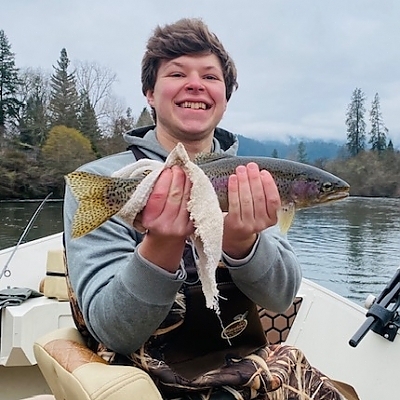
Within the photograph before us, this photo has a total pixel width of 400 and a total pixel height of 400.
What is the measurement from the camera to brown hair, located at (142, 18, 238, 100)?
2.28 meters

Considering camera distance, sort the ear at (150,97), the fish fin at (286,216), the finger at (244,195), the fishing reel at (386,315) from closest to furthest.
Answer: the finger at (244,195)
the fish fin at (286,216)
the ear at (150,97)
the fishing reel at (386,315)

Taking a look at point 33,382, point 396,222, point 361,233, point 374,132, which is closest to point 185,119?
point 33,382

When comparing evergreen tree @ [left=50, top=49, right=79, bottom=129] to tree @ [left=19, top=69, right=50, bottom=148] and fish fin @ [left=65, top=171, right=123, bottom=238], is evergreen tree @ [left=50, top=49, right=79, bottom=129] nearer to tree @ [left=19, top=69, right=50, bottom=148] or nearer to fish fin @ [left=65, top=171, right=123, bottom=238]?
tree @ [left=19, top=69, right=50, bottom=148]

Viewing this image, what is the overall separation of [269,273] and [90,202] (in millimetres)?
703

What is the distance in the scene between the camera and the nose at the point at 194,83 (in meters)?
2.24

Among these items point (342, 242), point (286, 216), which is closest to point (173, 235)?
point (286, 216)

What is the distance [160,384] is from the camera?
6.32ft

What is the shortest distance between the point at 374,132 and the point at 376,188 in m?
27.5

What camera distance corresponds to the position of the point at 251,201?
1.72 metres

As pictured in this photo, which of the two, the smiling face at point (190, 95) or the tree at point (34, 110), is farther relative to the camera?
the tree at point (34, 110)

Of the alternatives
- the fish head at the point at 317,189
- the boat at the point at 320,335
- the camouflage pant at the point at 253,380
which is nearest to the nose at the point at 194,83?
the fish head at the point at 317,189

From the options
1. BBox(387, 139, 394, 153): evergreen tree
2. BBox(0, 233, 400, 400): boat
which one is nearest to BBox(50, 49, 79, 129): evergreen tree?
BBox(387, 139, 394, 153): evergreen tree

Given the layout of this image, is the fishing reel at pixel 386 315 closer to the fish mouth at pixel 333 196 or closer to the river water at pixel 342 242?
the fish mouth at pixel 333 196

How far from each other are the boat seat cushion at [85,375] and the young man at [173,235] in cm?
9
